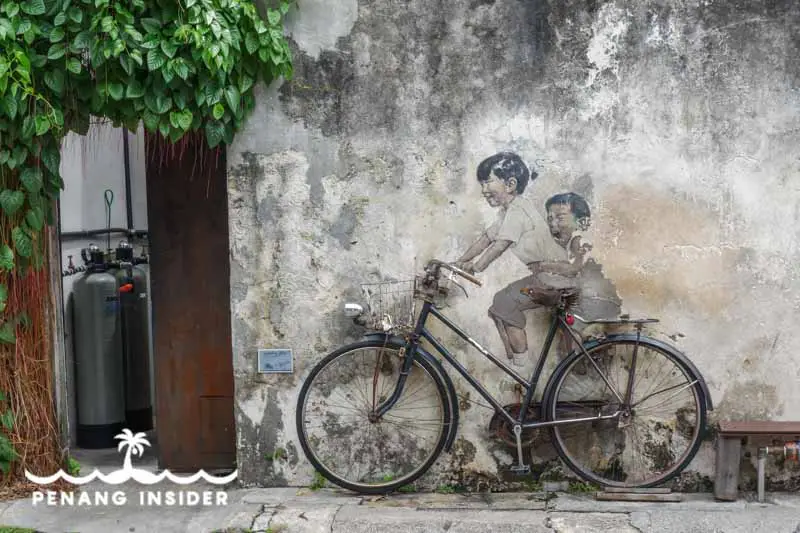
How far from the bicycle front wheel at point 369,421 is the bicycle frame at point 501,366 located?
0.17 metres

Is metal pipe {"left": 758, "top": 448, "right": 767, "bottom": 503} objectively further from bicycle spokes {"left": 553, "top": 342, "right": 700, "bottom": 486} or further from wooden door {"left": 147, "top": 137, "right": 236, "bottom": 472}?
wooden door {"left": 147, "top": 137, "right": 236, "bottom": 472}

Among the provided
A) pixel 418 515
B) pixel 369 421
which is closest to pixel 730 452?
pixel 418 515

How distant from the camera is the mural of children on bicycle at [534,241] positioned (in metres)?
5.95

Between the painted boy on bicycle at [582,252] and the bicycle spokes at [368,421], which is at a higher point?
the painted boy on bicycle at [582,252]

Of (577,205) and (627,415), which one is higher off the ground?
(577,205)

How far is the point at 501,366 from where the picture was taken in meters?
5.91

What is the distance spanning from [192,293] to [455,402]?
198 centimetres

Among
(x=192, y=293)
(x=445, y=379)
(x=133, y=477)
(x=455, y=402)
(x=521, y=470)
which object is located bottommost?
(x=133, y=477)

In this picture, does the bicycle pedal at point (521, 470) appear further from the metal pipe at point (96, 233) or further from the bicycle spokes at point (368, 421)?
the metal pipe at point (96, 233)

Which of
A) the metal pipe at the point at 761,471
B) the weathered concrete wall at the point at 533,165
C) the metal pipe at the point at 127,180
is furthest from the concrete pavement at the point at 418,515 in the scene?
the metal pipe at the point at 127,180

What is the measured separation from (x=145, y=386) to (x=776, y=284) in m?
4.84

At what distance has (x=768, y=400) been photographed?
591 cm

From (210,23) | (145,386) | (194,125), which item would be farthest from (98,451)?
Result: (210,23)

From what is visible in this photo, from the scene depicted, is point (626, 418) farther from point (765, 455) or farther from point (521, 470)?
point (765, 455)
